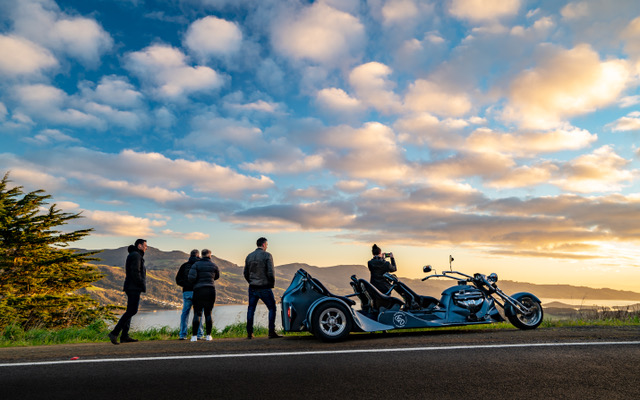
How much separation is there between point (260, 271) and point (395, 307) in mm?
3128

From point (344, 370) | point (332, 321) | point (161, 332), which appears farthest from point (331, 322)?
point (161, 332)

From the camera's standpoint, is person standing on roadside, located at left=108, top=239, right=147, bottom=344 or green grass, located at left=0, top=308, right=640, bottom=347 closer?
person standing on roadside, located at left=108, top=239, right=147, bottom=344

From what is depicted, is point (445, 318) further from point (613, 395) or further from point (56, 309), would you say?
point (56, 309)

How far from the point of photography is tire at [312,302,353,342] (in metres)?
7.89

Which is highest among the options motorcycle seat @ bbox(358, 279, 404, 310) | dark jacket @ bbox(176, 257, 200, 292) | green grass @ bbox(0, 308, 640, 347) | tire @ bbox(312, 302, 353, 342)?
dark jacket @ bbox(176, 257, 200, 292)

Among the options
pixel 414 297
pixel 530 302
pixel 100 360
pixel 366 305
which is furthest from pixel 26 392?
pixel 530 302

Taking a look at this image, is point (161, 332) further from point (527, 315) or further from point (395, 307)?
point (527, 315)

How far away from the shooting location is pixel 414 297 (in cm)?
904

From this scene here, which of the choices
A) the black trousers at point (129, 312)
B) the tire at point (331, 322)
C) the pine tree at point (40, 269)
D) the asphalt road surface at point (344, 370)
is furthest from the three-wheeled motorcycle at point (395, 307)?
the pine tree at point (40, 269)

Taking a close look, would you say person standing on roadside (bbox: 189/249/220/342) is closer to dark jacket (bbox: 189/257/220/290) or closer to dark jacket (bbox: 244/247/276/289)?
dark jacket (bbox: 189/257/220/290)

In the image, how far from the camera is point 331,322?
802 cm

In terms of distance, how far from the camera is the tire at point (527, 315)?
31.1ft

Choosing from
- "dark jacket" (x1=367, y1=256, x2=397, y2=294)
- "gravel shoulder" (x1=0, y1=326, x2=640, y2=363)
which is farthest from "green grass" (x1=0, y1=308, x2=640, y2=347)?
"gravel shoulder" (x1=0, y1=326, x2=640, y2=363)

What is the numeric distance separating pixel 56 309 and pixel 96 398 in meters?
23.4
